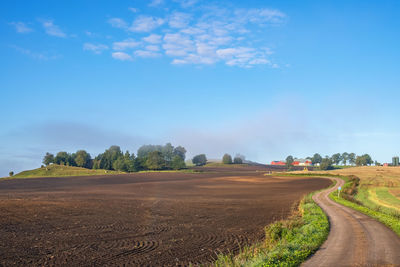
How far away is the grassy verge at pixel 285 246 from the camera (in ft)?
42.5

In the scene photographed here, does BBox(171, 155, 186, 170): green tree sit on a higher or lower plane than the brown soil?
higher

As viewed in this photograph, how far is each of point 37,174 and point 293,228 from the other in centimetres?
12124

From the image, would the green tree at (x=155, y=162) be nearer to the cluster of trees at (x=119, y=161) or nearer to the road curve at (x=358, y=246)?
the cluster of trees at (x=119, y=161)

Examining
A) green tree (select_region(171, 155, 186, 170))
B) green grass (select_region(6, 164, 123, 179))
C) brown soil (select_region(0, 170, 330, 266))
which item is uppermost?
green tree (select_region(171, 155, 186, 170))

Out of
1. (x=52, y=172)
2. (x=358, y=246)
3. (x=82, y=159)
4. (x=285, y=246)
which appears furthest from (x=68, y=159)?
(x=358, y=246)

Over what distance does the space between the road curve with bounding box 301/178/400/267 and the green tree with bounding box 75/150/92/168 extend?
546ft

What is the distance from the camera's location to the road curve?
12930 mm

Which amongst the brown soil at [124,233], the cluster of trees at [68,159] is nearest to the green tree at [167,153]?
the cluster of trees at [68,159]

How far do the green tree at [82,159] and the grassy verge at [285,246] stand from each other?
6456 inches

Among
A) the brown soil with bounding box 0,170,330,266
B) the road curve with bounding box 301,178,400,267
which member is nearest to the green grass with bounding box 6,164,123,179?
the brown soil with bounding box 0,170,330,266

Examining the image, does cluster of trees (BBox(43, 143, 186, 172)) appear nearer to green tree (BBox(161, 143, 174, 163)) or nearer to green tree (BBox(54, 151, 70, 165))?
Result: green tree (BBox(54, 151, 70, 165))

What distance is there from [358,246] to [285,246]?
3.50 metres

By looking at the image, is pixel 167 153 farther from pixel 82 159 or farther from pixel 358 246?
pixel 358 246

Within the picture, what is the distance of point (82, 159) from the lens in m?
172
